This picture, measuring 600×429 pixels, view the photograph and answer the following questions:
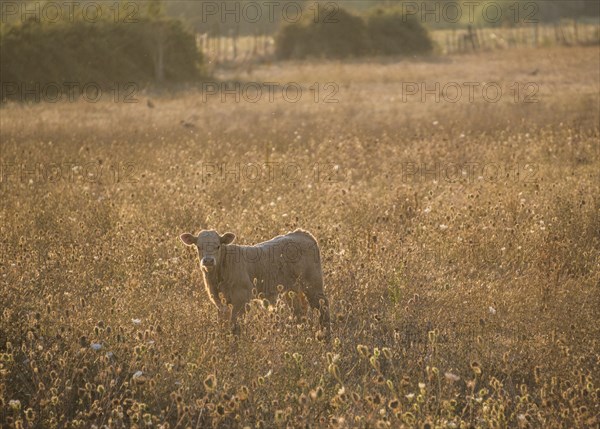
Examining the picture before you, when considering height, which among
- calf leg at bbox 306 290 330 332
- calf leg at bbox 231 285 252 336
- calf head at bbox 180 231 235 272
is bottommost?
calf leg at bbox 306 290 330 332

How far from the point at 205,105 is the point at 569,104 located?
31.1 feet

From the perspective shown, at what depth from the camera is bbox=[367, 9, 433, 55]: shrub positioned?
47.2 metres

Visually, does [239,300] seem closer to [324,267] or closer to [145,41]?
[324,267]

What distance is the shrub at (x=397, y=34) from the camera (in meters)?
47.2

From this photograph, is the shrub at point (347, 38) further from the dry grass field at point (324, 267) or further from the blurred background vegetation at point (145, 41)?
the dry grass field at point (324, 267)

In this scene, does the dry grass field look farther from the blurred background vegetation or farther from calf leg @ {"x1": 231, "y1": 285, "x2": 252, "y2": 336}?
the blurred background vegetation

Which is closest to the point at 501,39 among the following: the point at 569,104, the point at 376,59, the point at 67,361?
the point at 376,59

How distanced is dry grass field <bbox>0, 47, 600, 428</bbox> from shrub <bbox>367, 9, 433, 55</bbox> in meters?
29.1

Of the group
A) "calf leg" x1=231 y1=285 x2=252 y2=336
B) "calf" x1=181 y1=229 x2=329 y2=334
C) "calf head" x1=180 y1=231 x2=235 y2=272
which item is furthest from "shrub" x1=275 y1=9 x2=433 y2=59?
"calf leg" x1=231 y1=285 x2=252 y2=336

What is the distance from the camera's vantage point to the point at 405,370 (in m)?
5.97

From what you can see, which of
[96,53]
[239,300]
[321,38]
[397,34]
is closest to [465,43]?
[397,34]

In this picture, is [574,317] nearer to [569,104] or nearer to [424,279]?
[424,279]

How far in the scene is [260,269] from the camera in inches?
271

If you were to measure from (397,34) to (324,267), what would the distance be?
139 feet
